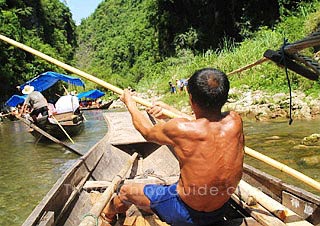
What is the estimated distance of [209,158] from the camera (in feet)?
7.58

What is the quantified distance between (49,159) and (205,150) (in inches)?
293

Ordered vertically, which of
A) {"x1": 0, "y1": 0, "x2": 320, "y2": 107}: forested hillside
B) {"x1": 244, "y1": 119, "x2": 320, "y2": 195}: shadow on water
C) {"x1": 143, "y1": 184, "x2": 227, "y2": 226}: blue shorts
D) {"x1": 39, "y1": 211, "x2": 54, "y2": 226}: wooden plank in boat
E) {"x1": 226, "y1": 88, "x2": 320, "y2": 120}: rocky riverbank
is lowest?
{"x1": 244, "y1": 119, "x2": 320, "y2": 195}: shadow on water

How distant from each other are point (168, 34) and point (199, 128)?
26.6 meters

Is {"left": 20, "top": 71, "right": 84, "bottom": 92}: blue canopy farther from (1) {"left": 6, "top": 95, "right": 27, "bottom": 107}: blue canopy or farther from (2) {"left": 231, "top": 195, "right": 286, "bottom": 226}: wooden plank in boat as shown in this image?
(2) {"left": 231, "top": 195, "right": 286, "bottom": 226}: wooden plank in boat

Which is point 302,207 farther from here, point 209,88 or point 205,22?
point 205,22

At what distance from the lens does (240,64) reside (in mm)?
16344

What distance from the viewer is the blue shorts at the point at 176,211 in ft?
8.04

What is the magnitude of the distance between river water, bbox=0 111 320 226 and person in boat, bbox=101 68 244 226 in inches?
138

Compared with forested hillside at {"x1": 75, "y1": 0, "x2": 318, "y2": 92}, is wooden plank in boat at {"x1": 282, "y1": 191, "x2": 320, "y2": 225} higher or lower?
lower

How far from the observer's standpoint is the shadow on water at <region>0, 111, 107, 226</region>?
5.73 meters

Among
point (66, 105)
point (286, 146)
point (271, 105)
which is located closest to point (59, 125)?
point (66, 105)

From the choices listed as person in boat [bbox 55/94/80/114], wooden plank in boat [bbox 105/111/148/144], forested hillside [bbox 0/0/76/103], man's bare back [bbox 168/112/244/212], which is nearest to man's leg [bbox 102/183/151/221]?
man's bare back [bbox 168/112/244/212]

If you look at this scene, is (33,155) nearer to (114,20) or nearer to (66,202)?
(66,202)

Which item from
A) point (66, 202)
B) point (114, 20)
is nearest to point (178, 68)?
point (66, 202)
